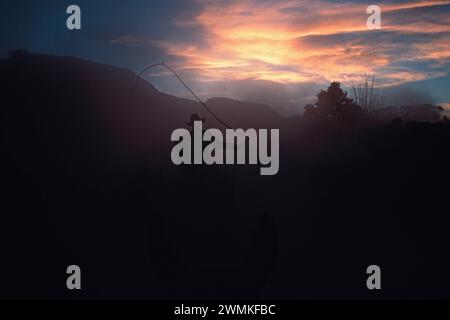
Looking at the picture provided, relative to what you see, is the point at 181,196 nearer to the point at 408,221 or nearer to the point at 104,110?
the point at 104,110

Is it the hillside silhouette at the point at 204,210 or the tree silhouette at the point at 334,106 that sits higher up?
the tree silhouette at the point at 334,106

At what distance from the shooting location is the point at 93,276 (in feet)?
33.3

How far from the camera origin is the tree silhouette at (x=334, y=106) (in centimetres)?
1407

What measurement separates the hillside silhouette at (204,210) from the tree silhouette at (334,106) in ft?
3.47

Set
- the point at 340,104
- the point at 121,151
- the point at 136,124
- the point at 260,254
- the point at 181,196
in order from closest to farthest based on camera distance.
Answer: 1. the point at 260,254
2. the point at 181,196
3. the point at 121,151
4. the point at 136,124
5. the point at 340,104

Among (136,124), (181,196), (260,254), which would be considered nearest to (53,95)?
(136,124)

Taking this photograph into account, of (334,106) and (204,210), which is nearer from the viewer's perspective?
(204,210)

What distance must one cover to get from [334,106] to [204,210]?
5968 mm

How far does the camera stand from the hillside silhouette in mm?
10031

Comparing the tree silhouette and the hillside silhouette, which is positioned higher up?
the tree silhouette

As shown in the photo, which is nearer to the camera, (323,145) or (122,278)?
(122,278)

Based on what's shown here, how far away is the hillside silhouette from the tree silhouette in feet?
3.47

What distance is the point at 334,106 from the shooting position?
14.2 metres

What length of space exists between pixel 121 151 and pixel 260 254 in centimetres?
491
